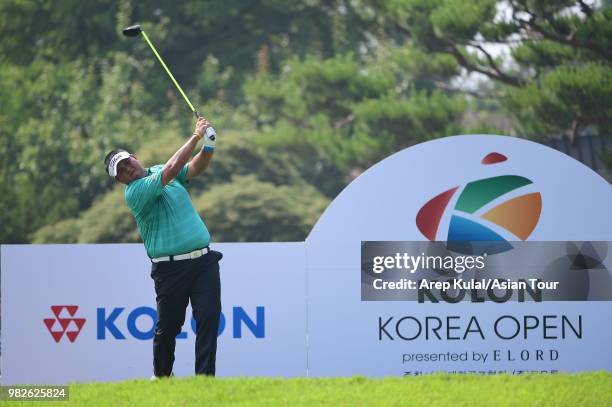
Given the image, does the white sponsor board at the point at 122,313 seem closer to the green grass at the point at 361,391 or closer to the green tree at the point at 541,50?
the green grass at the point at 361,391

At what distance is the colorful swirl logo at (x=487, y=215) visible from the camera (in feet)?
27.9

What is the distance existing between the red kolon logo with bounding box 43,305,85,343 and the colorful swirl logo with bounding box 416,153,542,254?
2605 mm

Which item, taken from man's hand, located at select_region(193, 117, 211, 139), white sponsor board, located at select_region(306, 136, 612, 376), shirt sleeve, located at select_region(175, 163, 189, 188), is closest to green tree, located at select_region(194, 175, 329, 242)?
white sponsor board, located at select_region(306, 136, 612, 376)

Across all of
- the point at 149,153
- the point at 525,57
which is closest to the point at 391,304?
the point at 525,57

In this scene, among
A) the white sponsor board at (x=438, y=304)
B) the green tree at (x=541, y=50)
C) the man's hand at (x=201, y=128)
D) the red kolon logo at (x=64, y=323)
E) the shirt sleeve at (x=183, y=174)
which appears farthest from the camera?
the green tree at (x=541, y=50)

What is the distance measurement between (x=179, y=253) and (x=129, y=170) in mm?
628

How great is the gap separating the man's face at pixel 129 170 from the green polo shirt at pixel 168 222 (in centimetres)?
7

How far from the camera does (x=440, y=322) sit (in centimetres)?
847

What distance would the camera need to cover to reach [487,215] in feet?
28.0

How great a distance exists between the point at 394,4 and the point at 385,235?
56.9 feet

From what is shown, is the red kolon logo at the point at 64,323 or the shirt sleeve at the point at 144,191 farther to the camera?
the red kolon logo at the point at 64,323

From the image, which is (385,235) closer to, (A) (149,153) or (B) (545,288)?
(B) (545,288)

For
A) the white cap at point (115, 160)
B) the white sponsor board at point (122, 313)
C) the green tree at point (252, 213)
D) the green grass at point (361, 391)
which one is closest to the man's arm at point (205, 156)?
the white cap at point (115, 160)

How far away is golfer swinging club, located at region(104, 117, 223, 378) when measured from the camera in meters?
7.72
